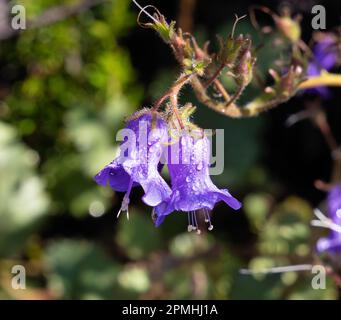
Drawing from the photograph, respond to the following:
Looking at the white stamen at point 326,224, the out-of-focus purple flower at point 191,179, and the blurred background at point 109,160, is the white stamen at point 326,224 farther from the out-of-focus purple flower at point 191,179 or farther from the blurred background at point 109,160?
the out-of-focus purple flower at point 191,179

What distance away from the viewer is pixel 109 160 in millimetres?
2965

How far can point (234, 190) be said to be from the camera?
10.0 ft

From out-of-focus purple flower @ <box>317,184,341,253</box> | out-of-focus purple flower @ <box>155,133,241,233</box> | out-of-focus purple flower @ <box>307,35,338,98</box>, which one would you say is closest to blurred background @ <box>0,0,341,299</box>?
out-of-focus purple flower @ <box>317,184,341,253</box>

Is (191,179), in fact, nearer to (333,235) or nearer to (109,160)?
(333,235)

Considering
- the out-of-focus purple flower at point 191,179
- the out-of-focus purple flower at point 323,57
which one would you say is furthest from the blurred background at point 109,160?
the out-of-focus purple flower at point 191,179

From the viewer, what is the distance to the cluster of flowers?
144 centimetres

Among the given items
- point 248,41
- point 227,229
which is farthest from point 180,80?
point 227,229

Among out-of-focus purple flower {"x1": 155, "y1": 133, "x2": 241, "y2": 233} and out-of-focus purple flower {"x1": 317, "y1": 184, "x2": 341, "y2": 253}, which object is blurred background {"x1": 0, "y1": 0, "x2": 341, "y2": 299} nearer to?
out-of-focus purple flower {"x1": 317, "y1": 184, "x2": 341, "y2": 253}

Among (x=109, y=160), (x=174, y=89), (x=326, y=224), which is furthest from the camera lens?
(x=109, y=160)

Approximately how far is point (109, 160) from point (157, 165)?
1446 millimetres

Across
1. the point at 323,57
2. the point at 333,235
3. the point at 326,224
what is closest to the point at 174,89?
the point at 326,224

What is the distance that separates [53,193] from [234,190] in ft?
2.72
